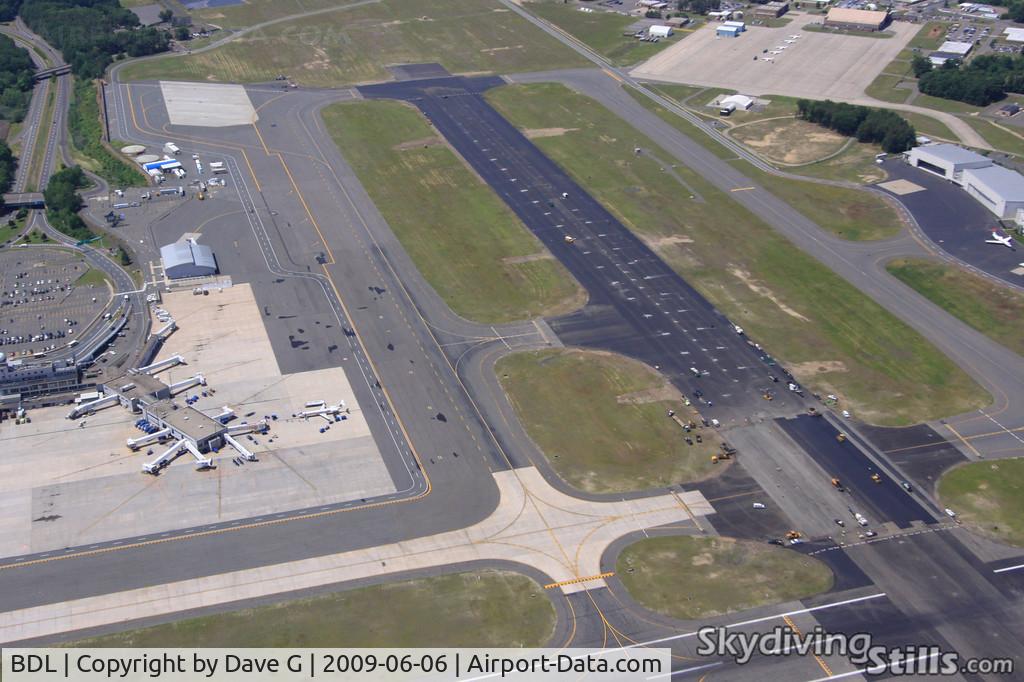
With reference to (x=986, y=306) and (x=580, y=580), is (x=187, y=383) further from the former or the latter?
(x=986, y=306)

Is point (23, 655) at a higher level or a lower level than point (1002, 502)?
lower

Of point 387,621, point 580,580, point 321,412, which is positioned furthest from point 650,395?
point 387,621

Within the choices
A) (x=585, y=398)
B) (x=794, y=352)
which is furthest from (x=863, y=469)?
(x=585, y=398)

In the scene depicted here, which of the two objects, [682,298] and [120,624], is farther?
[682,298]

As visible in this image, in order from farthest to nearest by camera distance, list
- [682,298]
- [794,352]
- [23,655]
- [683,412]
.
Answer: [682,298] < [794,352] < [683,412] < [23,655]

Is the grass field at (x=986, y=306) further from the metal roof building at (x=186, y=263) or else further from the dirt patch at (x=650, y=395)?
the metal roof building at (x=186, y=263)

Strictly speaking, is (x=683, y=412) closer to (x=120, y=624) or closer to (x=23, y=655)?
(x=120, y=624)

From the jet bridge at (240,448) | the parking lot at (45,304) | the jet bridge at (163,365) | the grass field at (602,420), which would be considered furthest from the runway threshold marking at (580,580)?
the parking lot at (45,304)
